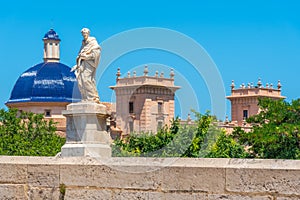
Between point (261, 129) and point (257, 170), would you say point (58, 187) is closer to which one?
point (257, 170)

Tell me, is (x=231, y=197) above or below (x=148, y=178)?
below

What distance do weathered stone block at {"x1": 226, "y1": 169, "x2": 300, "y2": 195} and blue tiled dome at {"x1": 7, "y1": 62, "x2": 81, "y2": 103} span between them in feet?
214

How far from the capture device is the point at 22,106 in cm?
7556

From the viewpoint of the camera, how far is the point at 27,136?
50094 millimetres

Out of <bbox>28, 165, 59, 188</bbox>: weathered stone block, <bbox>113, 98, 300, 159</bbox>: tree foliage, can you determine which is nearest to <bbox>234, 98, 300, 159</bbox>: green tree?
<bbox>113, 98, 300, 159</bbox>: tree foliage

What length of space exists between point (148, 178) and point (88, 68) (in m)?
7.21

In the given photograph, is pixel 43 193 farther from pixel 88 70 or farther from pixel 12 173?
pixel 88 70

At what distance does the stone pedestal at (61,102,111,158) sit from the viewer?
16.4 meters

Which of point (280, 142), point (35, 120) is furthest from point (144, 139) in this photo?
point (35, 120)

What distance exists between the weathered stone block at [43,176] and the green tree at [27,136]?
33.3 m

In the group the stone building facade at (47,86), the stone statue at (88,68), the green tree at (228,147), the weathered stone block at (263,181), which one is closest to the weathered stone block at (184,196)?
the weathered stone block at (263,181)

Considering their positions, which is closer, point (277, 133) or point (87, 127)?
point (87, 127)

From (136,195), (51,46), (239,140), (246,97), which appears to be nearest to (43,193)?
(136,195)

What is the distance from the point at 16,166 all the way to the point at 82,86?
261 inches
